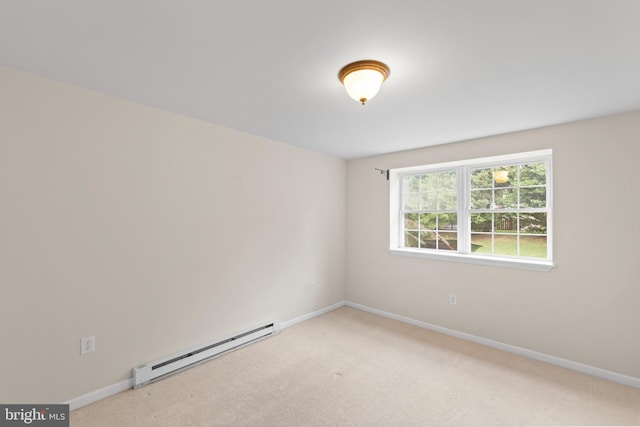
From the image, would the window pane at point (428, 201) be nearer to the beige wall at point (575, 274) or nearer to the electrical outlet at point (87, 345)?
the beige wall at point (575, 274)

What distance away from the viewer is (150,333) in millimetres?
2496

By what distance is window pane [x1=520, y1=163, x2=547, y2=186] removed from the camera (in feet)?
10.3

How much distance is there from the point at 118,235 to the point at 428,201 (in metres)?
3.64

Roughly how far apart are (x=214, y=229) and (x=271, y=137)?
128 centimetres

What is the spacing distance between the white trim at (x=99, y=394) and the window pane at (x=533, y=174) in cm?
439

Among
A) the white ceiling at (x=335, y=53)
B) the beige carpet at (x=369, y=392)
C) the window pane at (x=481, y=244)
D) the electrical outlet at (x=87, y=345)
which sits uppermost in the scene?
the white ceiling at (x=335, y=53)

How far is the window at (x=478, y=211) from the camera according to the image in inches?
123

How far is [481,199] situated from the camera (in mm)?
3543

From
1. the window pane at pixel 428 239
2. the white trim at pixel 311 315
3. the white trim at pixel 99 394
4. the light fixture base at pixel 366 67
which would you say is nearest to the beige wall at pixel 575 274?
the window pane at pixel 428 239

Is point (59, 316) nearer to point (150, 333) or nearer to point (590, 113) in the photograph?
point (150, 333)

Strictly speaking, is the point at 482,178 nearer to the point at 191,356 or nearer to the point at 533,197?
the point at 533,197

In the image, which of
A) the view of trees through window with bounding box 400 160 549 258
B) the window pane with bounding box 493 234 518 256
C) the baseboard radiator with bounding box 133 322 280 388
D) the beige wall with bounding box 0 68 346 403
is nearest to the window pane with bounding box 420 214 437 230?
the view of trees through window with bounding box 400 160 549 258

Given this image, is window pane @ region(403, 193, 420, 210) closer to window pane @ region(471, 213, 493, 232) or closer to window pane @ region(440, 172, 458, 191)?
window pane @ region(440, 172, 458, 191)

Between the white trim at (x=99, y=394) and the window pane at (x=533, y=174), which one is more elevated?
the window pane at (x=533, y=174)
